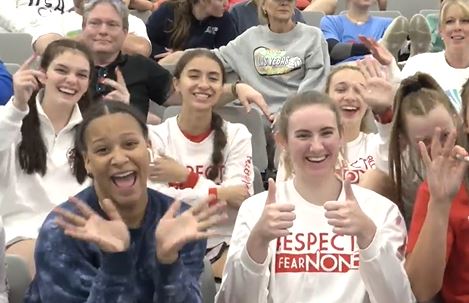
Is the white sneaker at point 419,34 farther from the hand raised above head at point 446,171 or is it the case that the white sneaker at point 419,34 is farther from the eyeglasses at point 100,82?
the hand raised above head at point 446,171

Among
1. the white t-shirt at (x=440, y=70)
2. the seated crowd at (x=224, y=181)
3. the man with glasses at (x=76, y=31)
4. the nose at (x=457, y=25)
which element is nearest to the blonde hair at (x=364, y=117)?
the seated crowd at (x=224, y=181)

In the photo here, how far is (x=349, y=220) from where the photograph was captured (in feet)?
5.78

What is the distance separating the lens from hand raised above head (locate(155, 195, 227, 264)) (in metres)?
1.62

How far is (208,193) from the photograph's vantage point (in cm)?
274

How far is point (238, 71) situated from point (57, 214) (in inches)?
86.1

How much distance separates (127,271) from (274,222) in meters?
0.34

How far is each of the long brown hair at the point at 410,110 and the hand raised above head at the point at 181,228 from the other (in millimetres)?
720

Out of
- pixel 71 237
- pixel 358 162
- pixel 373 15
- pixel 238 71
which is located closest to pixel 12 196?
pixel 71 237

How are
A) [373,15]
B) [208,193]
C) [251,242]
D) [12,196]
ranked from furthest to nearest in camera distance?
[373,15]
[208,193]
[12,196]
[251,242]

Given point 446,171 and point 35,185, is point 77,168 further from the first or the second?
point 446,171

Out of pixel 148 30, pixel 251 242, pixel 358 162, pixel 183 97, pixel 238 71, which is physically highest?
pixel 148 30

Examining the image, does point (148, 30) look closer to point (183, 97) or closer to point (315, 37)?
point (315, 37)

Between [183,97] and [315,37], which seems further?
[315,37]

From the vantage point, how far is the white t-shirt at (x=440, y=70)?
3.16 m
